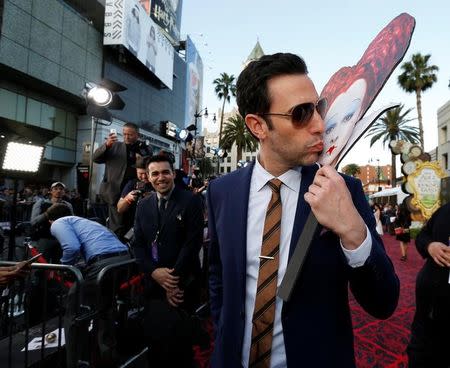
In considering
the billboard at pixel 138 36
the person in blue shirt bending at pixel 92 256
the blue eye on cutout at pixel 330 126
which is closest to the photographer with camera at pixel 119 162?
the person in blue shirt bending at pixel 92 256

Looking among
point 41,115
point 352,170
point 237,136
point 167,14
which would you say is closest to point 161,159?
point 41,115

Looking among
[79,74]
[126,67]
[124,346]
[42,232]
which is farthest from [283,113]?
[126,67]

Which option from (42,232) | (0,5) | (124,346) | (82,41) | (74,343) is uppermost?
(82,41)

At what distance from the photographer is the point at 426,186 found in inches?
390

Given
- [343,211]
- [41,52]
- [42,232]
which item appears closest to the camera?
[343,211]

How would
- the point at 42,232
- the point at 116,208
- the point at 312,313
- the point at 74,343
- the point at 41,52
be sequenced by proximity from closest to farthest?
the point at 312,313, the point at 74,343, the point at 116,208, the point at 42,232, the point at 41,52

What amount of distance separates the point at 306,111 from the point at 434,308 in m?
1.98

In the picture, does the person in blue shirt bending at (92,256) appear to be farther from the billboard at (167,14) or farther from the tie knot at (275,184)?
the billboard at (167,14)

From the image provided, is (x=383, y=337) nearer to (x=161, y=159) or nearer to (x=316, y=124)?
(x=161, y=159)

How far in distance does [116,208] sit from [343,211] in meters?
4.46

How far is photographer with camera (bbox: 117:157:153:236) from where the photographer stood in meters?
4.56

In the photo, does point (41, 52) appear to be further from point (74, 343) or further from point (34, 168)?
point (74, 343)

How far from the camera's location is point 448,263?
234 cm

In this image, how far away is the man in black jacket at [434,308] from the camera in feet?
7.72
